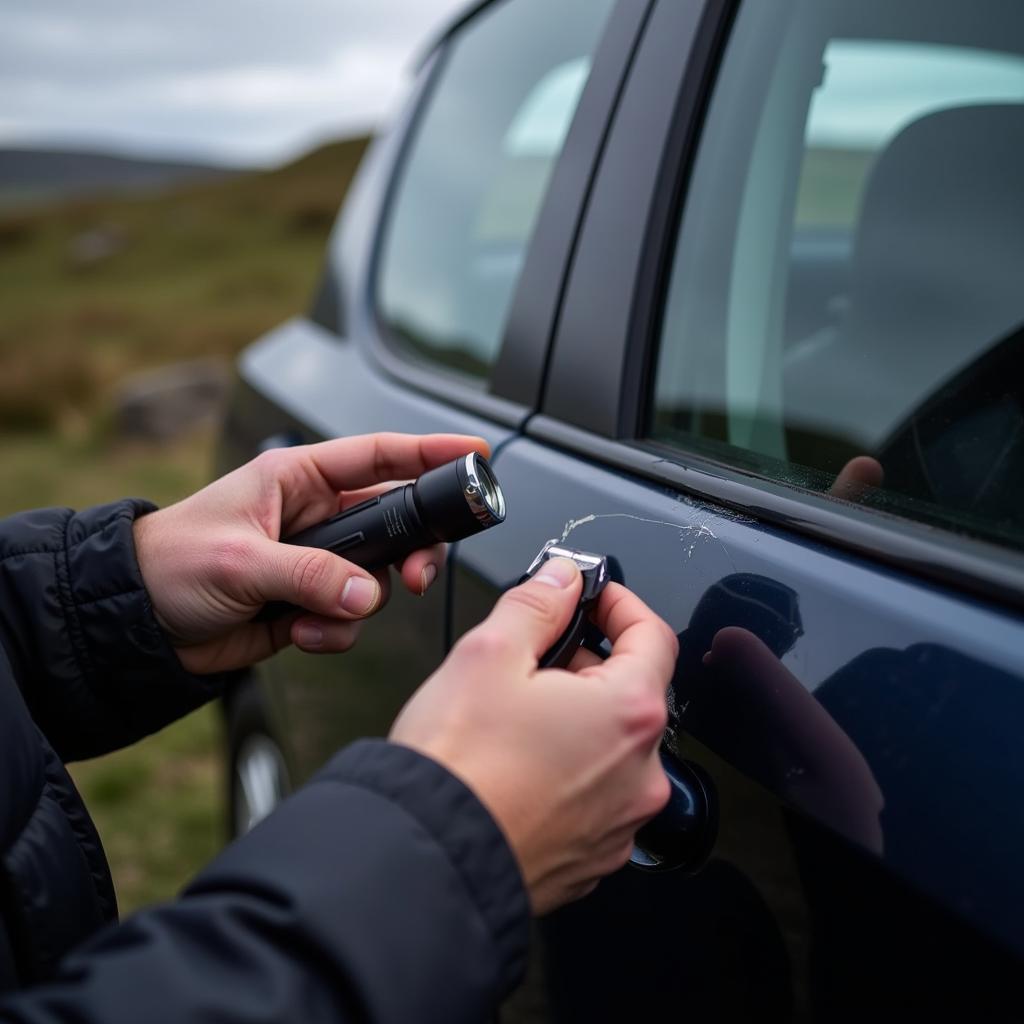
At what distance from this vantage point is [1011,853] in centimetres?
63

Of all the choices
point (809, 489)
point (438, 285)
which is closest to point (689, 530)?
point (809, 489)

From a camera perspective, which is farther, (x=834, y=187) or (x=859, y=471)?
(x=834, y=187)

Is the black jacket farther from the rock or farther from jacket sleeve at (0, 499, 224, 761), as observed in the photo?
the rock

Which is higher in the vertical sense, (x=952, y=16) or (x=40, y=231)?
(x=952, y=16)

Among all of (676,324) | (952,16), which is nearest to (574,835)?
(676,324)

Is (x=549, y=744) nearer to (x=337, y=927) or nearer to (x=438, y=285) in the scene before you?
(x=337, y=927)

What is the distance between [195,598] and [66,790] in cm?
27

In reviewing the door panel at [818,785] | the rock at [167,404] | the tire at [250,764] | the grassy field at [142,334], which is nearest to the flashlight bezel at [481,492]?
the door panel at [818,785]

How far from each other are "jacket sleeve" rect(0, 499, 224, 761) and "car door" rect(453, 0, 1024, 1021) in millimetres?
378

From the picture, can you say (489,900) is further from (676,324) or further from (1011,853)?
(676,324)

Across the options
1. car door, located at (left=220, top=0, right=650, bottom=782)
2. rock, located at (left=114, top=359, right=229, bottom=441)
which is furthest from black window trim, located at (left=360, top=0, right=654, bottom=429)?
rock, located at (left=114, top=359, right=229, bottom=441)

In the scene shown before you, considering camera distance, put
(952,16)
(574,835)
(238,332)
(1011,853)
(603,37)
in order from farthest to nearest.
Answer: (238,332) → (603,37) → (952,16) → (574,835) → (1011,853)

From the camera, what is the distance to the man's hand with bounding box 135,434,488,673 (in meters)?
1.15

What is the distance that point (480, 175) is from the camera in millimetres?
1881
